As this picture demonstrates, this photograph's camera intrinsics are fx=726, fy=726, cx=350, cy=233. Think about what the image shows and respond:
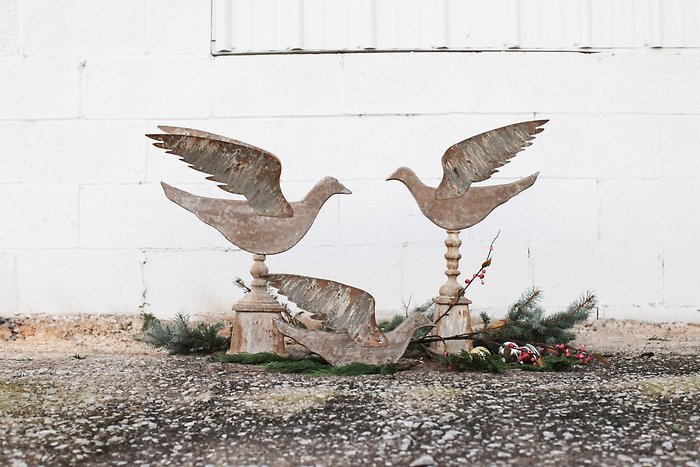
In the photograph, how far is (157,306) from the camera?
2.41 metres

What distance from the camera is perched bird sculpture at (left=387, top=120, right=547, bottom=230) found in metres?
1.79

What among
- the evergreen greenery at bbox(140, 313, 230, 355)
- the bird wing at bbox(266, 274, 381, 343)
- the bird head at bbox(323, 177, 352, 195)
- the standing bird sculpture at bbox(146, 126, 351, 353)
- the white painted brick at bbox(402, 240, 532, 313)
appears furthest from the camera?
the white painted brick at bbox(402, 240, 532, 313)

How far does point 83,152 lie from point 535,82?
5.01ft

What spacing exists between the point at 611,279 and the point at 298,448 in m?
1.57

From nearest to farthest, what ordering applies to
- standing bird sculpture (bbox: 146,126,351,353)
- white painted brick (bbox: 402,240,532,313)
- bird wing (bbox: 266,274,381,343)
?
bird wing (bbox: 266,274,381,343) → standing bird sculpture (bbox: 146,126,351,353) → white painted brick (bbox: 402,240,532,313)

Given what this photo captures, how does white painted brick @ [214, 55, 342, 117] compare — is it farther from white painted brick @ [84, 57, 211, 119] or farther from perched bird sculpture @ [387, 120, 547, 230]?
perched bird sculpture @ [387, 120, 547, 230]

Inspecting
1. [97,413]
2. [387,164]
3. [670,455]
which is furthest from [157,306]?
[670,455]

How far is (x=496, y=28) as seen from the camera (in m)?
2.41

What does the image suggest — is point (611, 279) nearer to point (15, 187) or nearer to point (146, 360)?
point (146, 360)

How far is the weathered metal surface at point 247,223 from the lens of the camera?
1.80m

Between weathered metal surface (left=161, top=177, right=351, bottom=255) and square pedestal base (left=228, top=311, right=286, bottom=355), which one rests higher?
weathered metal surface (left=161, top=177, right=351, bottom=255)

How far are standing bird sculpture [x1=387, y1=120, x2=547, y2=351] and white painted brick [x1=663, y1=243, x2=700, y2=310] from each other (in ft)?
2.81

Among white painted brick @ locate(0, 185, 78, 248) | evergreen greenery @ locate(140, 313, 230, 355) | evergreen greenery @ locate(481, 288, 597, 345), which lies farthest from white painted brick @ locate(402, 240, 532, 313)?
white painted brick @ locate(0, 185, 78, 248)

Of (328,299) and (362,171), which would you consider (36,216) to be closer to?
(362,171)
